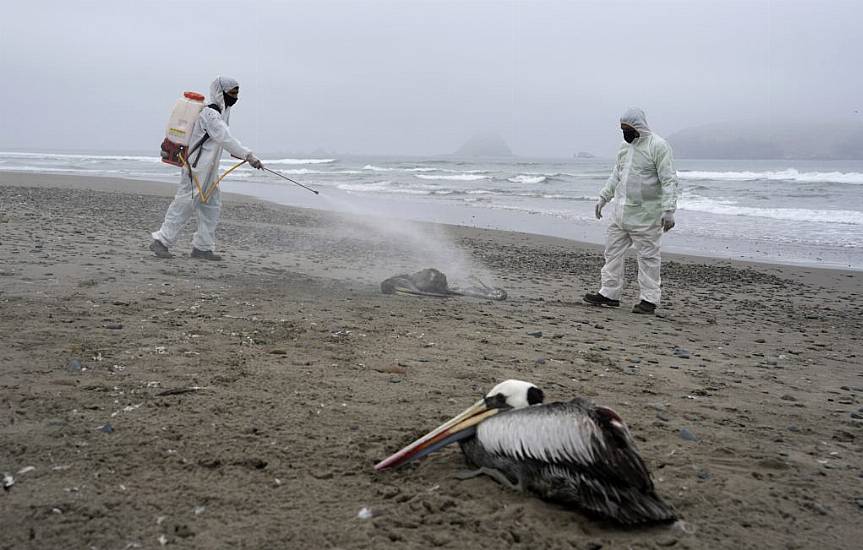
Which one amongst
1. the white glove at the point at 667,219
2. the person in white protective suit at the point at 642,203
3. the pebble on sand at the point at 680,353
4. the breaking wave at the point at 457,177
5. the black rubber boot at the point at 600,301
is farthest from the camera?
the breaking wave at the point at 457,177

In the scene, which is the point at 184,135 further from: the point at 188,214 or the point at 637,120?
the point at 637,120

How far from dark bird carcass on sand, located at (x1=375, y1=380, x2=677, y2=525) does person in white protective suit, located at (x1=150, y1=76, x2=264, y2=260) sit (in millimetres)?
6682

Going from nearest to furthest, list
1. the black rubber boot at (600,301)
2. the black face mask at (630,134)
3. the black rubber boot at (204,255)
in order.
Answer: the black face mask at (630,134), the black rubber boot at (600,301), the black rubber boot at (204,255)

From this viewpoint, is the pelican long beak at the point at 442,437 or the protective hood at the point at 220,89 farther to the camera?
the protective hood at the point at 220,89

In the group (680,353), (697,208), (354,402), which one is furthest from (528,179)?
(354,402)

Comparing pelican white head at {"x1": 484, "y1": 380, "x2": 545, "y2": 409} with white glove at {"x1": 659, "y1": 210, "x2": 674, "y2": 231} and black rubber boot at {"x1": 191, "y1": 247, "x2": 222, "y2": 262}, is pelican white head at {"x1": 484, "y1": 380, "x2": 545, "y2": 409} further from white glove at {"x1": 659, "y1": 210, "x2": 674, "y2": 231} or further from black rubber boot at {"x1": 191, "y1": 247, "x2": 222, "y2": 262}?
black rubber boot at {"x1": 191, "y1": 247, "x2": 222, "y2": 262}

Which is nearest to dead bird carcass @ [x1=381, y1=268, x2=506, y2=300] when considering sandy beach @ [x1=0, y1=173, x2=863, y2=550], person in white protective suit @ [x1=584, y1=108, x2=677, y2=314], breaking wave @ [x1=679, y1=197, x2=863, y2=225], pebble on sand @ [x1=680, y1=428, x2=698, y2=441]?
sandy beach @ [x1=0, y1=173, x2=863, y2=550]

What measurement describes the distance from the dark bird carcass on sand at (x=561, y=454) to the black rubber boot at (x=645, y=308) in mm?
5433

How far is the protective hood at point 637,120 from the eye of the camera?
8.43 m

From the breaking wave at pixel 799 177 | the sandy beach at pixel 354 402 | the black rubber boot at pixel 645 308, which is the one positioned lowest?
the sandy beach at pixel 354 402

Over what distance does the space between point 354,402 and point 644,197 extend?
5402 millimetres

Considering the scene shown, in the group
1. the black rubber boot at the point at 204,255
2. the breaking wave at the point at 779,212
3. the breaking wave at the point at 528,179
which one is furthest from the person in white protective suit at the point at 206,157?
the breaking wave at the point at 528,179

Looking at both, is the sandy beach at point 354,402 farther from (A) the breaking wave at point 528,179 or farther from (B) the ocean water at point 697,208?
(A) the breaking wave at point 528,179

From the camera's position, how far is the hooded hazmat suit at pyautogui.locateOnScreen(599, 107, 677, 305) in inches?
330
